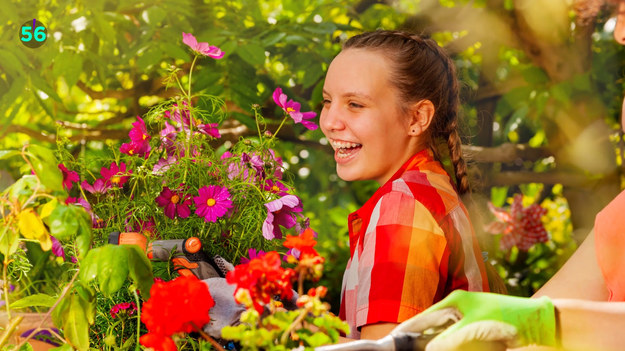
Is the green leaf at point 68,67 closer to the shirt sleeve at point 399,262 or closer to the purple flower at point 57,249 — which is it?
the purple flower at point 57,249

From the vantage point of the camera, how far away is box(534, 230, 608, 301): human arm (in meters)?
0.94

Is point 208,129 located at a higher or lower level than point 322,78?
lower

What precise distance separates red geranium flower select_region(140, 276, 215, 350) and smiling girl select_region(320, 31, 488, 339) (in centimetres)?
36

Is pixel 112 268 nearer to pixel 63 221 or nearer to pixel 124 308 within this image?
pixel 63 221

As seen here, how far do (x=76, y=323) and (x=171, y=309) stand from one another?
0.20 metres

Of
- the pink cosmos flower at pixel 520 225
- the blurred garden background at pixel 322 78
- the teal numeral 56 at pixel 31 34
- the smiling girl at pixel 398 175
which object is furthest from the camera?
the pink cosmos flower at pixel 520 225

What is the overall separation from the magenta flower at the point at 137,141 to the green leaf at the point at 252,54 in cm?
72

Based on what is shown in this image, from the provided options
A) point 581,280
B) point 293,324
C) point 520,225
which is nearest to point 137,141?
point 293,324

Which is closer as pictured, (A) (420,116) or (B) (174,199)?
(B) (174,199)

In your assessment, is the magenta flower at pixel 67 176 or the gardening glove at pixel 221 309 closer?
the gardening glove at pixel 221 309

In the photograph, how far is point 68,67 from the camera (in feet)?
5.35

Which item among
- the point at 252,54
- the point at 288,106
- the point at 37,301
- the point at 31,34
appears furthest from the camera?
the point at 252,54

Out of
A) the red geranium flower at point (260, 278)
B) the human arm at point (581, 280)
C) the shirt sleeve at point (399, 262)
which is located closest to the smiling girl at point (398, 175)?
the shirt sleeve at point (399, 262)

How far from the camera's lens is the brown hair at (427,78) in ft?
3.50
